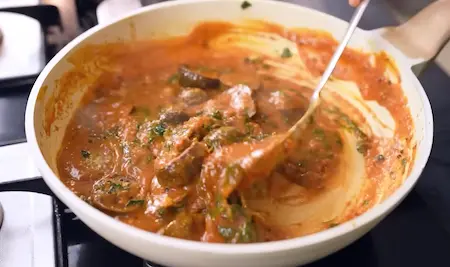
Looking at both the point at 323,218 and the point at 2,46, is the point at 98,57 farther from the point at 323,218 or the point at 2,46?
the point at 323,218

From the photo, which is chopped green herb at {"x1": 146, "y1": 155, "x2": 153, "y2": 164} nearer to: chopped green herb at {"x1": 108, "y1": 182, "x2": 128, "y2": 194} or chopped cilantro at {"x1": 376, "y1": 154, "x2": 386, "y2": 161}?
chopped green herb at {"x1": 108, "y1": 182, "x2": 128, "y2": 194}

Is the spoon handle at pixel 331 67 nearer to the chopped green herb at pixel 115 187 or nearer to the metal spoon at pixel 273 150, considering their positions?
the metal spoon at pixel 273 150

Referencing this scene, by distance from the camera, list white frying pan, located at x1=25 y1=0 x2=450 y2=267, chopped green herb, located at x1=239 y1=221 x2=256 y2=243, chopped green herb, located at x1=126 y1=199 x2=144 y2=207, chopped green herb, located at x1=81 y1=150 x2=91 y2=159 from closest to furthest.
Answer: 1. white frying pan, located at x1=25 y1=0 x2=450 y2=267
2. chopped green herb, located at x1=239 y1=221 x2=256 y2=243
3. chopped green herb, located at x1=126 y1=199 x2=144 y2=207
4. chopped green herb, located at x1=81 y1=150 x2=91 y2=159

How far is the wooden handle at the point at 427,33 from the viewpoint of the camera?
39.6 inches

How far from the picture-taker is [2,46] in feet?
4.02

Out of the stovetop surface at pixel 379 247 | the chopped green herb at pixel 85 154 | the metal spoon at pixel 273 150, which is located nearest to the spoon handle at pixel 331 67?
the metal spoon at pixel 273 150

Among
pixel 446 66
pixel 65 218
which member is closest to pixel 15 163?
pixel 65 218

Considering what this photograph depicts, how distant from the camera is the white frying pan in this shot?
0.65 meters

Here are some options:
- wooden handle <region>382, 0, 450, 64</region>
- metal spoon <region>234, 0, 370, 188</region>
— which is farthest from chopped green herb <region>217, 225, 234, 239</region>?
wooden handle <region>382, 0, 450, 64</region>

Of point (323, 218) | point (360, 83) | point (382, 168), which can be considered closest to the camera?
point (323, 218)

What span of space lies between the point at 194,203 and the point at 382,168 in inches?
16.5

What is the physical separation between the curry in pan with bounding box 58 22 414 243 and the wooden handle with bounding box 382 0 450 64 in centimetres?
6

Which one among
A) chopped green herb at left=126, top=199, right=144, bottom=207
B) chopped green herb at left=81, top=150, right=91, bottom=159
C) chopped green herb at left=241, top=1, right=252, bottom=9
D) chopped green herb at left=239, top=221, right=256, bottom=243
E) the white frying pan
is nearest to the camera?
the white frying pan

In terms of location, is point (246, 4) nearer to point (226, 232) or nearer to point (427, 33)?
point (427, 33)
